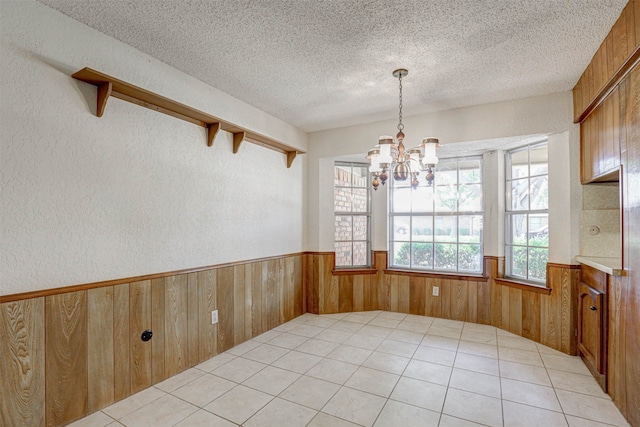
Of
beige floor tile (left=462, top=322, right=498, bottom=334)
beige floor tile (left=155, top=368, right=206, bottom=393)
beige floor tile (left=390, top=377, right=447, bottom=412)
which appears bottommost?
beige floor tile (left=155, top=368, right=206, bottom=393)

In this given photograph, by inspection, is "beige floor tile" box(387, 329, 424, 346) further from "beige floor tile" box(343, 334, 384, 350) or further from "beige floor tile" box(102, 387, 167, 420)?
"beige floor tile" box(102, 387, 167, 420)

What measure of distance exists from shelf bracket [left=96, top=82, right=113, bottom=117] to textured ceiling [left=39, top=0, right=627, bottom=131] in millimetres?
396

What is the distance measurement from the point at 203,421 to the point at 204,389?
1.34 feet

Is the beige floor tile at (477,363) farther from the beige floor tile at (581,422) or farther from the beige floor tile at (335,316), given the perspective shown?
the beige floor tile at (335,316)

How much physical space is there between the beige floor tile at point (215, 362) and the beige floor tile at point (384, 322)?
1753 mm

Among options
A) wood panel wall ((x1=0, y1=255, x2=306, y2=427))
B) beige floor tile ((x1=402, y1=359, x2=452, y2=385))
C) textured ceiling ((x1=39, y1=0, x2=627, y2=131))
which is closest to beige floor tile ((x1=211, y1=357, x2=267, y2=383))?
wood panel wall ((x1=0, y1=255, x2=306, y2=427))

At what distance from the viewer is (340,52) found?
93.9 inches

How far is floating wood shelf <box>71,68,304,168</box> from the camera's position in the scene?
204cm

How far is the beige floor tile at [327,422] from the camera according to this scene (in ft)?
6.39

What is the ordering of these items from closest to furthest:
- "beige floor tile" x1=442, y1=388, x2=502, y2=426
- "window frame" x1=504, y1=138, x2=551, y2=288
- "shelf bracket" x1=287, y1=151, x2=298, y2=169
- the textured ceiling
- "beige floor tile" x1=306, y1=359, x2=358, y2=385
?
the textured ceiling
"beige floor tile" x1=442, y1=388, x2=502, y2=426
"beige floor tile" x1=306, y1=359, x2=358, y2=385
"window frame" x1=504, y1=138, x2=551, y2=288
"shelf bracket" x1=287, y1=151, x2=298, y2=169

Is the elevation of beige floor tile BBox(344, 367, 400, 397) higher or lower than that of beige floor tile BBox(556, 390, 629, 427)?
lower

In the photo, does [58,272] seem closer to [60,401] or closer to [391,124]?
[60,401]

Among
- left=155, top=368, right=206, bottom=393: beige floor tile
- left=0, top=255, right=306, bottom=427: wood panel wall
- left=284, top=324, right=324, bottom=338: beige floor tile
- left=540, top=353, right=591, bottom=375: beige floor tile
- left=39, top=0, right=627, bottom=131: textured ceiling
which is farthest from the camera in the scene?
left=284, top=324, right=324, bottom=338: beige floor tile

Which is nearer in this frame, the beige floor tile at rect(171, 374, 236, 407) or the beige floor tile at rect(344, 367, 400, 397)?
the beige floor tile at rect(171, 374, 236, 407)
